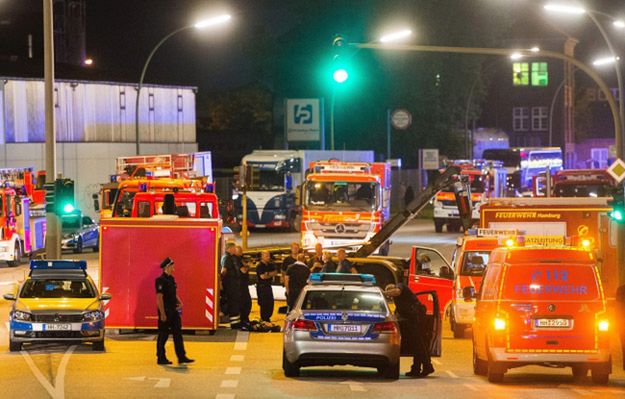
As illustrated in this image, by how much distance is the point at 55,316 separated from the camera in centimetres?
2278

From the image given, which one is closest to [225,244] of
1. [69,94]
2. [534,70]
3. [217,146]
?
[69,94]

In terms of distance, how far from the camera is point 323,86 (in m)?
87.4

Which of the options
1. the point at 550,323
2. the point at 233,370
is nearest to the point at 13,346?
the point at 233,370

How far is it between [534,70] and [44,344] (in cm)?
9895

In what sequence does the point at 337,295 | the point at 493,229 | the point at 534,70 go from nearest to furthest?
1. the point at 337,295
2. the point at 493,229
3. the point at 534,70

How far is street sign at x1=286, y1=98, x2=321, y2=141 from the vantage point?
49.5 m

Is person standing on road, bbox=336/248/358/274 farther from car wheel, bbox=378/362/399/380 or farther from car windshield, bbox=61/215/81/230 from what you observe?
car windshield, bbox=61/215/81/230

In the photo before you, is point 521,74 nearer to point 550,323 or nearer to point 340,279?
point 340,279

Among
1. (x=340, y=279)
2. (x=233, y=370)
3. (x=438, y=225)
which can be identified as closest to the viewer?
(x=233, y=370)

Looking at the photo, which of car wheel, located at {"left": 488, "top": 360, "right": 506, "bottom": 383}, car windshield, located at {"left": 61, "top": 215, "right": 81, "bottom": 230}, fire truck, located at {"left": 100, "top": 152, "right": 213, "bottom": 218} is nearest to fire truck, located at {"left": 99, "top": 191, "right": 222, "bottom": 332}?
car wheel, located at {"left": 488, "top": 360, "right": 506, "bottom": 383}

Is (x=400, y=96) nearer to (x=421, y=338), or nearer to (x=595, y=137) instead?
(x=595, y=137)

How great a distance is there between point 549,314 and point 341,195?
2546 cm

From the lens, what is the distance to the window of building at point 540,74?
389 ft

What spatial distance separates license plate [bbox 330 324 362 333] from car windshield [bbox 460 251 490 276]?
6.91 metres
